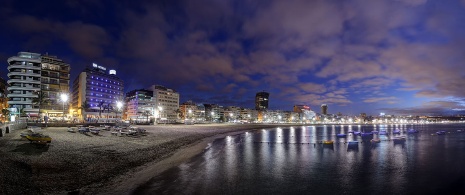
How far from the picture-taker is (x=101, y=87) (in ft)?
552

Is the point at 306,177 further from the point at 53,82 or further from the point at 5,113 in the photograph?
the point at 53,82

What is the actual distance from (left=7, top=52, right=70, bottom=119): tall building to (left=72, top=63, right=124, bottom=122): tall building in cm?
2068

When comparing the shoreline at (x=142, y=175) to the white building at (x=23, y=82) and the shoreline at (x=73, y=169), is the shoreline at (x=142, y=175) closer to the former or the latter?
the shoreline at (x=73, y=169)

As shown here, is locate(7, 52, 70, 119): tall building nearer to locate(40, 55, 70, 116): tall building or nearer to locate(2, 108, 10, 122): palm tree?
locate(40, 55, 70, 116): tall building

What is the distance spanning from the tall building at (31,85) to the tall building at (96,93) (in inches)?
814

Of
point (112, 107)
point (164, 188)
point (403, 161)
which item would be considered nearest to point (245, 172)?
point (164, 188)

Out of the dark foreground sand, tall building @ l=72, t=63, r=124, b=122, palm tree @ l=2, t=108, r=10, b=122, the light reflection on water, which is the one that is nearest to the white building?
palm tree @ l=2, t=108, r=10, b=122

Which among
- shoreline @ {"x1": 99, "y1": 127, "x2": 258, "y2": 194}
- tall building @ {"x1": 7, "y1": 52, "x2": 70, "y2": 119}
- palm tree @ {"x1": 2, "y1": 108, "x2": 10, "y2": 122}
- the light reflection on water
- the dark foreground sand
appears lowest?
the light reflection on water

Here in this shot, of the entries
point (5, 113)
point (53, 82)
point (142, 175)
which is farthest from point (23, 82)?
point (142, 175)

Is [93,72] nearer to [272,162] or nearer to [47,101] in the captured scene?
[47,101]

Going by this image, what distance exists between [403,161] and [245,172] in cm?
2378

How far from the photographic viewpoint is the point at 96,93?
164 m

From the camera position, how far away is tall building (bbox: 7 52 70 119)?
4419 inches

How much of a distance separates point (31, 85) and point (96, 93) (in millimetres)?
49024
